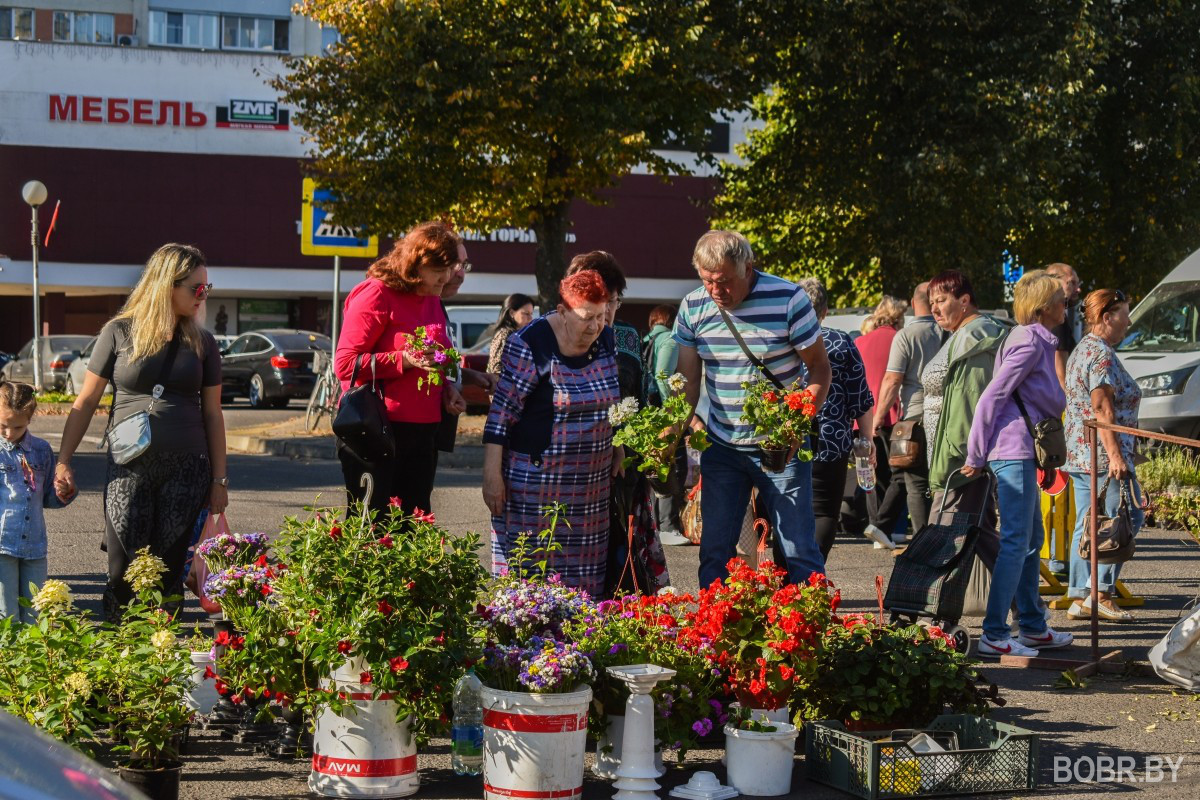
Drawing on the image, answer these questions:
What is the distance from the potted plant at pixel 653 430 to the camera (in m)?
5.93

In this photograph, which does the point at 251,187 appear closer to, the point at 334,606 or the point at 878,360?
the point at 878,360

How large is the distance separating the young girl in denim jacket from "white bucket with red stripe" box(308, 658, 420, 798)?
2.29m

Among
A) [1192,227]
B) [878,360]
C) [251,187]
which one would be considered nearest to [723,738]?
[878,360]

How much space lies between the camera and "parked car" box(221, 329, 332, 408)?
3012 centimetres

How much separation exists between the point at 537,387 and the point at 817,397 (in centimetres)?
123

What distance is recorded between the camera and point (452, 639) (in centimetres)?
500

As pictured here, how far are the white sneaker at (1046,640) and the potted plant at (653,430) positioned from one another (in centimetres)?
292

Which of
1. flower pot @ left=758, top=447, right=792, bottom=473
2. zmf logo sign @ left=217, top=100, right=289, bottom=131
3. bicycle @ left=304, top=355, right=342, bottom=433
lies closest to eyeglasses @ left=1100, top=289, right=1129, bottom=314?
flower pot @ left=758, top=447, right=792, bottom=473

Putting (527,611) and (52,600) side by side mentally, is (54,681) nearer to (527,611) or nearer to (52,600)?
(52,600)

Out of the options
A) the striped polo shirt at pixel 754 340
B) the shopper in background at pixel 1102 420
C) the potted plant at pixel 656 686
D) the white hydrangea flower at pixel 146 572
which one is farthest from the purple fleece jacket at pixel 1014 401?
the white hydrangea flower at pixel 146 572

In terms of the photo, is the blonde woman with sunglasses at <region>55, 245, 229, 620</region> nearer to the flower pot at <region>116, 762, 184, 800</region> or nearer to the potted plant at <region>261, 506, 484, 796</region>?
the potted plant at <region>261, 506, 484, 796</region>

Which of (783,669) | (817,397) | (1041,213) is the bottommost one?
(783,669)

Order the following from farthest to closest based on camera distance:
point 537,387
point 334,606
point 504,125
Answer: point 504,125, point 537,387, point 334,606

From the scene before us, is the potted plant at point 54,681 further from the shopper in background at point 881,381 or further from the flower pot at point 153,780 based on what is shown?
the shopper in background at point 881,381
